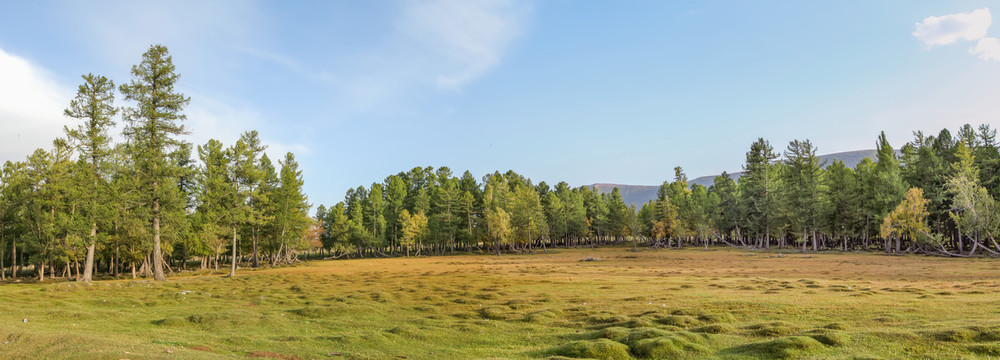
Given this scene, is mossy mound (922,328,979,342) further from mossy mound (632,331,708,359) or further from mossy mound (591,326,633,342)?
mossy mound (591,326,633,342)

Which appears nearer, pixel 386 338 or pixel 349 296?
pixel 386 338

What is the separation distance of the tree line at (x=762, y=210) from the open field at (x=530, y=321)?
33.9 m

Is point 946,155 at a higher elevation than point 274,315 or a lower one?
higher

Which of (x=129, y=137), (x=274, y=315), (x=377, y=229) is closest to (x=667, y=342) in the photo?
(x=274, y=315)

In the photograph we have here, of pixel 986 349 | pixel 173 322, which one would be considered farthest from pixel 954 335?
pixel 173 322

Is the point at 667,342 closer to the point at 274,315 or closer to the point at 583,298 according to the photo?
the point at 583,298

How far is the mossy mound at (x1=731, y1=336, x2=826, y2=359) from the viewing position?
1116 centimetres

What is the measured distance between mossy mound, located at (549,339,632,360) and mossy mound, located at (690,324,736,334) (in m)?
4.10

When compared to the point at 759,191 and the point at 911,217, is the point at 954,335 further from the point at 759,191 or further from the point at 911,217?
the point at 759,191

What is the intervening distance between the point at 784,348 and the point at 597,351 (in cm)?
471

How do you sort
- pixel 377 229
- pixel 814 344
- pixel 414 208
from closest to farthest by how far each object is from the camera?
pixel 814 344 < pixel 377 229 < pixel 414 208

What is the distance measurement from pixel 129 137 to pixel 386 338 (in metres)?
41.8

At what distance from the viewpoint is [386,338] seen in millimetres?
15547

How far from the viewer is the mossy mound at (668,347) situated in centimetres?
1232
